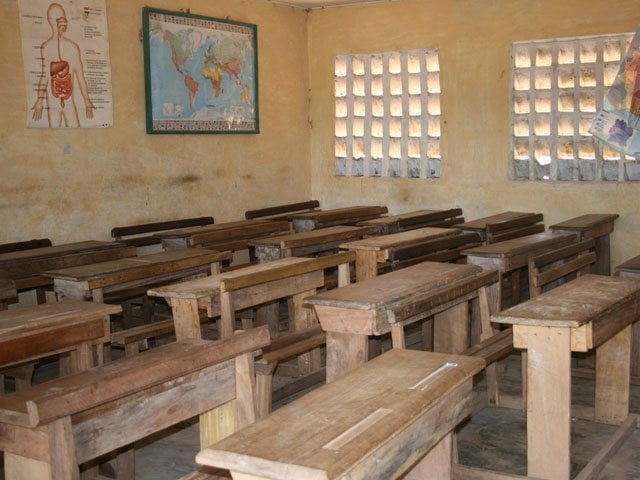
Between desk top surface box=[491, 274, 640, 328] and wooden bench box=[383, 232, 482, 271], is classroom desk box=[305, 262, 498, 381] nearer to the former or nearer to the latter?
desk top surface box=[491, 274, 640, 328]

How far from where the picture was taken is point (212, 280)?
4926mm

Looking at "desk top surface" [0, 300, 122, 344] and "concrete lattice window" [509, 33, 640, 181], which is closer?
"desk top surface" [0, 300, 122, 344]

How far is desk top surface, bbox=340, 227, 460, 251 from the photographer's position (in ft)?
20.3

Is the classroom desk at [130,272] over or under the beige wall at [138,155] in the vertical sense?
under

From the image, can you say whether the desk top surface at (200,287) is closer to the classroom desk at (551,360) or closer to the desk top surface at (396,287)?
the desk top surface at (396,287)

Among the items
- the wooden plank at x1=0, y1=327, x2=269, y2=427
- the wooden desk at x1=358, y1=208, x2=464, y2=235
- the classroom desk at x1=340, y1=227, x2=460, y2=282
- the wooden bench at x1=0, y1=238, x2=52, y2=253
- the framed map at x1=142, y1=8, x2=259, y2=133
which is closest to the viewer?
the wooden plank at x1=0, y1=327, x2=269, y2=427

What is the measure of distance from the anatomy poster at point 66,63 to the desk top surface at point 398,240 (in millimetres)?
2756

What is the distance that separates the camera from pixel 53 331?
3.99 m

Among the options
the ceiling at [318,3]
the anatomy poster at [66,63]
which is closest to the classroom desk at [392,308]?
the anatomy poster at [66,63]

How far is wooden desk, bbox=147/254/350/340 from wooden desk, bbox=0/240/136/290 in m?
1.60

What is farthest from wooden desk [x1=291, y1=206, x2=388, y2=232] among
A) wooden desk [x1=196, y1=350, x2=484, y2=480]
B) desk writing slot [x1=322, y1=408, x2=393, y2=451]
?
desk writing slot [x1=322, y1=408, x2=393, y2=451]

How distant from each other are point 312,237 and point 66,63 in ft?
8.54

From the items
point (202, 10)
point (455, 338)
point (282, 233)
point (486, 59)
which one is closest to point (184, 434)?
point (455, 338)

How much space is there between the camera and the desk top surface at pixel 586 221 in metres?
7.24
